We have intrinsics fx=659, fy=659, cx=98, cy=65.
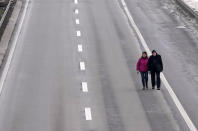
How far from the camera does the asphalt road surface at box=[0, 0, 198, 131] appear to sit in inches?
789

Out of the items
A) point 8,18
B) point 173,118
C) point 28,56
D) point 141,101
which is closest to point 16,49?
point 28,56

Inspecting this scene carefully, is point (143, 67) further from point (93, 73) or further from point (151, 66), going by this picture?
point (93, 73)

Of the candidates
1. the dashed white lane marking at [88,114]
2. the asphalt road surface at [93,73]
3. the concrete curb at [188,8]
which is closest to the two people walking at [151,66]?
the asphalt road surface at [93,73]

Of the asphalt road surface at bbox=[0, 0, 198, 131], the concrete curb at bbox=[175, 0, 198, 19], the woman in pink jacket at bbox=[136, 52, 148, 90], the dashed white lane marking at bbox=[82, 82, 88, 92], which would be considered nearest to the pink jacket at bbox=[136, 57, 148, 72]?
the woman in pink jacket at bbox=[136, 52, 148, 90]

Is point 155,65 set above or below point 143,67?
above

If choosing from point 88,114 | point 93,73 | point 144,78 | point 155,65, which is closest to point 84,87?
point 93,73

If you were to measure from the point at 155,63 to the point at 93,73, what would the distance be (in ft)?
10.9

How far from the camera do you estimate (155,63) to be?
73.4 ft

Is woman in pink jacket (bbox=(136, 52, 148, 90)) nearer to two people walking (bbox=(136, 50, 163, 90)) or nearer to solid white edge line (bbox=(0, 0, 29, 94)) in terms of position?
two people walking (bbox=(136, 50, 163, 90))

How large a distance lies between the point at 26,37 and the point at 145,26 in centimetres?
616

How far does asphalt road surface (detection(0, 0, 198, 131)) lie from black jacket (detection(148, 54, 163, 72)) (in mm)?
843

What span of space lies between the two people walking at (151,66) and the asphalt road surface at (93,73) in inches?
15.1

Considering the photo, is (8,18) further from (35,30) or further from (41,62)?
(41,62)

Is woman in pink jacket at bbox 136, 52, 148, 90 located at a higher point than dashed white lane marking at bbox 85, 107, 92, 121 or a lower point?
higher
